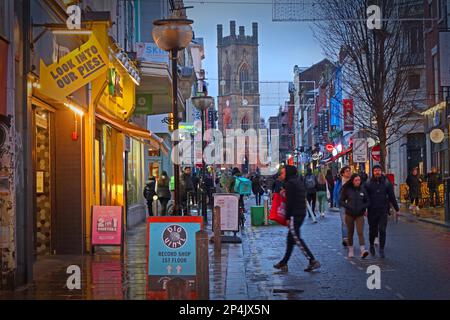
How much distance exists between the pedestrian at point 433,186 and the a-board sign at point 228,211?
15529 mm

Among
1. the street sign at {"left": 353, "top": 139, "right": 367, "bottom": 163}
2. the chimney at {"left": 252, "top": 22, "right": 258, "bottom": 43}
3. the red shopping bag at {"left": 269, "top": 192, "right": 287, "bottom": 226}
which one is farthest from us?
the chimney at {"left": 252, "top": 22, "right": 258, "bottom": 43}

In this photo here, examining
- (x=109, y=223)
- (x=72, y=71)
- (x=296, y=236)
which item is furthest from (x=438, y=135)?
(x=72, y=71)

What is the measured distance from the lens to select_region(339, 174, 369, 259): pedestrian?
51.0ft

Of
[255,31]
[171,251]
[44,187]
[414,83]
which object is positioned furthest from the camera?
[255,31]

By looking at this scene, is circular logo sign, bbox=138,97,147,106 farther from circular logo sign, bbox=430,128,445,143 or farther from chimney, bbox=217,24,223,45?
chimney, bbox=217,24,223,45

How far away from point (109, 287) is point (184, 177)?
16.0 meters

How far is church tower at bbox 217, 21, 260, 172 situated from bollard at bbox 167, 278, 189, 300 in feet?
490

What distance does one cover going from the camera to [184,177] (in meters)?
28.0

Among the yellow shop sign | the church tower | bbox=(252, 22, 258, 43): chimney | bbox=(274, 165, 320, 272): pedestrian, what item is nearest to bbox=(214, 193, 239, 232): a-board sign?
bbox=(274, 165, 320, 272): pedestrian

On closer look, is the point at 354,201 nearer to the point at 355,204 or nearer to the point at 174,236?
the point at 355,204

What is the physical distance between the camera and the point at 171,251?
1095 centimetres

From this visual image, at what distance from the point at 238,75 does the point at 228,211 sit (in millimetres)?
145252
